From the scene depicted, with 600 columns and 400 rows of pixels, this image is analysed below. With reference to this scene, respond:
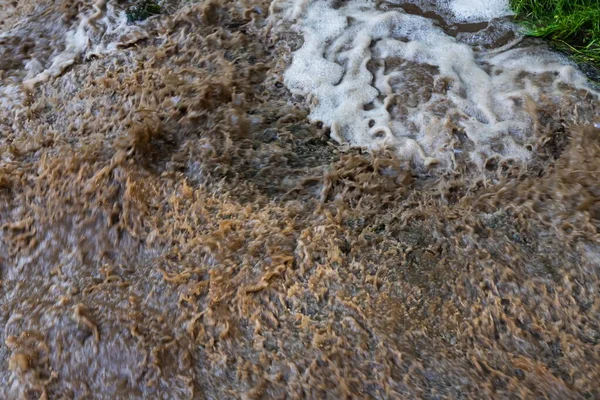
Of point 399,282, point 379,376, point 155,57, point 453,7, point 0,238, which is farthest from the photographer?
point 453,7

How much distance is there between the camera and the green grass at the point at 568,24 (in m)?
3.17

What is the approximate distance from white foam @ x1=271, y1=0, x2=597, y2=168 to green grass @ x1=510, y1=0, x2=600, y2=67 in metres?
0.14

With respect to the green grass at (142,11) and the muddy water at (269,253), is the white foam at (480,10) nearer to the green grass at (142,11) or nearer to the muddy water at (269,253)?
the muddy water at (269,253)

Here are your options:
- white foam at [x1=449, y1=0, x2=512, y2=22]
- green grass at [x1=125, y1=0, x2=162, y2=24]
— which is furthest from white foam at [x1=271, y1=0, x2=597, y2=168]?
green grass at [x1=125, y1=0, x2=162, y2=24]

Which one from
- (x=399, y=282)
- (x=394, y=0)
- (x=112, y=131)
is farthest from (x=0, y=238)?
(x=394, y=0)

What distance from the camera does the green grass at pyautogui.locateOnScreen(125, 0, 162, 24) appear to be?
11.6 feet

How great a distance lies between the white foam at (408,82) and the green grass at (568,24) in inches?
5.5

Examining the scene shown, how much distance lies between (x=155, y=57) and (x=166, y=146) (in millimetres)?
750

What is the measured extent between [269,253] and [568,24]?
228cm

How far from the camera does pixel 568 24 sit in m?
3.22

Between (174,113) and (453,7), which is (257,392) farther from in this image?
(453,7)

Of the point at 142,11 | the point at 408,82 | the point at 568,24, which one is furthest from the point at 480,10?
the point at 142,11

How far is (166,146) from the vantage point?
285cm

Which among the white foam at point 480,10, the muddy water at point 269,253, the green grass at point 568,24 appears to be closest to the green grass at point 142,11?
the muddy water at point 269,253
